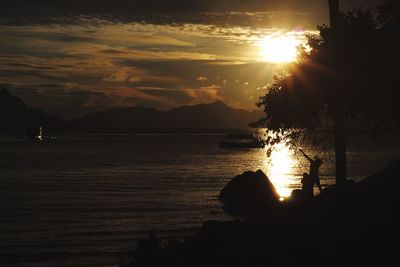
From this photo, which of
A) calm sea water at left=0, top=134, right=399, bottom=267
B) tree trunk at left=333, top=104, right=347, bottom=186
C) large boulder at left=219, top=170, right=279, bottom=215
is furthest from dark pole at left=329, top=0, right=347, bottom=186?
large boulder at left=219, top=170, right=279, bottom=215

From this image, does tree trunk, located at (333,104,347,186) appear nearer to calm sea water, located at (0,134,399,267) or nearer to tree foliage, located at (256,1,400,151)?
tree foliage, located at (256,1,400,151)

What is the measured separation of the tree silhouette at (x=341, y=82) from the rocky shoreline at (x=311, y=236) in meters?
4.46

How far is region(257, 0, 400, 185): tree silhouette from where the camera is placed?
103ft

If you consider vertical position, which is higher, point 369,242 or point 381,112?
point 381,112

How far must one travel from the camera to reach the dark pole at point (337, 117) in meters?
28.2

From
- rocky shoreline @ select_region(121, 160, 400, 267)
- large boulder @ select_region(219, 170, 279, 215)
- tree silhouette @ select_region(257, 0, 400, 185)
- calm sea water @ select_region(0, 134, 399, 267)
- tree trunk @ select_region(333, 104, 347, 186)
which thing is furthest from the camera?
large boulder @ select_region(219, 170, 279, 215)

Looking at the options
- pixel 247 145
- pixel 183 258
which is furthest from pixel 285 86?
pixel 247 145

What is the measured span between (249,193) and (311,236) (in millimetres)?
22983

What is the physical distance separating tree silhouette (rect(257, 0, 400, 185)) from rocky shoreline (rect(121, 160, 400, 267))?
14.6ft

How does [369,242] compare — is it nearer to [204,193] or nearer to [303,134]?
[303,134]

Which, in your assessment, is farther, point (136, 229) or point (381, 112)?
point (136, 229)

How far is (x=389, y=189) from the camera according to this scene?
81.8 ft

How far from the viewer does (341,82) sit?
31.2 m

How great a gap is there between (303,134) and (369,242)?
15330 mm
